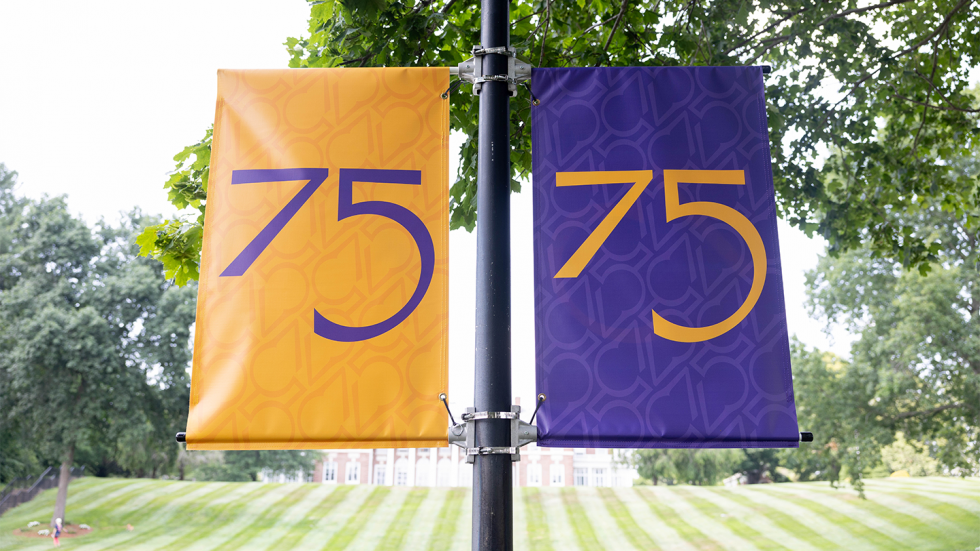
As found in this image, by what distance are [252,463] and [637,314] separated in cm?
4356

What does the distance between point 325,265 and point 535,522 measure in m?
30.6

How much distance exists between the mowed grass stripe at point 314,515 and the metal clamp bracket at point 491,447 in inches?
1148

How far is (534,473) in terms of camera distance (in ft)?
203

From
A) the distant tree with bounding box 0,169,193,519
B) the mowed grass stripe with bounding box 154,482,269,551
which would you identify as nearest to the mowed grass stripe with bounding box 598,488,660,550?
the mowed grass stripe with bounding box 154,482,269,551

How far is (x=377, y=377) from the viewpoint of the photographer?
9.11 ft

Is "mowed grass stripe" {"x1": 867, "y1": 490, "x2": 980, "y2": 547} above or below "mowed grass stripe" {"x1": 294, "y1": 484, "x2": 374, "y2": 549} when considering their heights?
above

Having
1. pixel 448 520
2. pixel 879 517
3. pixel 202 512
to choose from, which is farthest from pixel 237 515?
pixel 879 517

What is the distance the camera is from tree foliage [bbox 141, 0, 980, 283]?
15.8ft

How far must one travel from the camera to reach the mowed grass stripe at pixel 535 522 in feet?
92.8

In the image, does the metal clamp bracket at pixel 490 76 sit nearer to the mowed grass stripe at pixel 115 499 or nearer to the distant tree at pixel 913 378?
the distant tree at pixel 913 378

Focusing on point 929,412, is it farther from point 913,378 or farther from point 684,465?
point 684,465

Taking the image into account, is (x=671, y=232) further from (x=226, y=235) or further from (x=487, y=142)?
(x=226, y=235)

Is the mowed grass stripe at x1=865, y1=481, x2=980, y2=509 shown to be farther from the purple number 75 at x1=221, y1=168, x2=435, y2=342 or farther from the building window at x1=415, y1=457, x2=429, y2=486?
the building window at x1=415, y1=457, x2=429, y2=486

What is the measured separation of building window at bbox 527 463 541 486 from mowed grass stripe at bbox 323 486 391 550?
77.4ft
